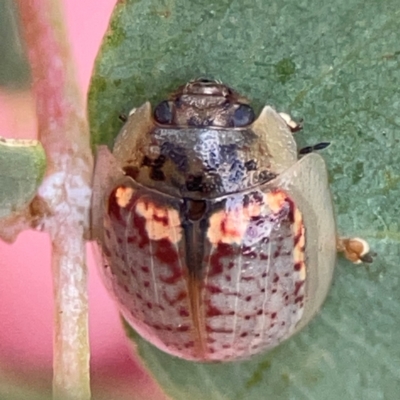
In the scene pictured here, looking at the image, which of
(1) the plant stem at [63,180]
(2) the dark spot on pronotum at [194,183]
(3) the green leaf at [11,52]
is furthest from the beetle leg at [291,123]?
(3) the green leaf at [11,52]

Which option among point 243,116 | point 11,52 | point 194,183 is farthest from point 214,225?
point 11,52

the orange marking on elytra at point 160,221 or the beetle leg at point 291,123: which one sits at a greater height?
the beetle leg at point 291,123

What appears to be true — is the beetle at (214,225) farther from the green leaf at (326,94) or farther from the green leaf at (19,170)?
the green leaf at (19,170)

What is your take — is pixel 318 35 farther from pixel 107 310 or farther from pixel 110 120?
pixel 107 310

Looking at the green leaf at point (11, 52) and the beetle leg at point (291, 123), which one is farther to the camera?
the green leaf at point (11, 52)

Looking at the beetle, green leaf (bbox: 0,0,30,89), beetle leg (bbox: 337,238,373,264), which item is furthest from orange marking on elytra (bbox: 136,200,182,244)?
green leaf (bbox: 0,0,30,89)

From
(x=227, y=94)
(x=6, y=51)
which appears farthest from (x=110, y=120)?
(x=6, y=51)

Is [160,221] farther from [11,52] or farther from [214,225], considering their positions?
[11,52]

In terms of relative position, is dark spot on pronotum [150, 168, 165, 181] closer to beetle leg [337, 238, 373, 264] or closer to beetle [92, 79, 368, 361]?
beetle [92, 79, 368, 361]
